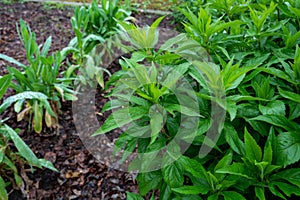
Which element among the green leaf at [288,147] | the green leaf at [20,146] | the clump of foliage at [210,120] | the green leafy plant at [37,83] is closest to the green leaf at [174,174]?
the clump of foliage at [210,120]

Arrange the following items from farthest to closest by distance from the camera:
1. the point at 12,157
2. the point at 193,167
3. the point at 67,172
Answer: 1. the point at 67,172
2. the point at 12,157
3. the point at 193,167

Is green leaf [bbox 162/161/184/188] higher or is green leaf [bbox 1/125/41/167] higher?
green leaf [bbox 162/161/184/188]

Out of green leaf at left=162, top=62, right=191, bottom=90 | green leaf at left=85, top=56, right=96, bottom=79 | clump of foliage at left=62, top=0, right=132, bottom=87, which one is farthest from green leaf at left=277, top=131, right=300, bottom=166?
green leaf at left=85, top=56, right=96, bottom=79

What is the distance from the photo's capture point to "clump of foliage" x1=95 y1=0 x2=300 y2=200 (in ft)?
3.79

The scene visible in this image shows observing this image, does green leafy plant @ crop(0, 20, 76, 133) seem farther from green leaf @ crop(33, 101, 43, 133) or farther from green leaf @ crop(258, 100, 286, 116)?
green leaf @ crop(258, 100, 286, 116)

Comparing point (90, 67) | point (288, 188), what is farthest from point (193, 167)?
point (90, 67)

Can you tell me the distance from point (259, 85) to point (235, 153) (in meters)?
0.27

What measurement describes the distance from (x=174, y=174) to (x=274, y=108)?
0.41 meters

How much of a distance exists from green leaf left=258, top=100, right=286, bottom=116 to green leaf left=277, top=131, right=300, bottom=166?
0.08 meters

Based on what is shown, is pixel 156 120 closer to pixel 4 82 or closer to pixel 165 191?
pixel 165 191

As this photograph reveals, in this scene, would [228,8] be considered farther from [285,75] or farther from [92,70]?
[92,70]

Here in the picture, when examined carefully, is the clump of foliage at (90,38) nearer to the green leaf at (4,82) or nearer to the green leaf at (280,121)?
the green leaf at (4,82)

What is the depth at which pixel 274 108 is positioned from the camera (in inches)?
48.1

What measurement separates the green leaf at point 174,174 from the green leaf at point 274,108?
335 mm
